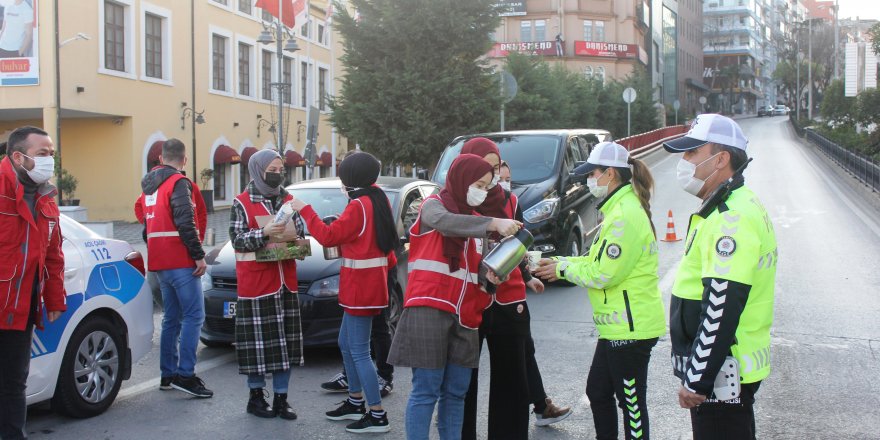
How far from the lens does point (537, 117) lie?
101 feet

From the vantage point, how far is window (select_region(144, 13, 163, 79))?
2875cm

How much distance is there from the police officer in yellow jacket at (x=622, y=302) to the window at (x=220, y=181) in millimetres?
30452

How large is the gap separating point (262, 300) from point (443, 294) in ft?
6.46

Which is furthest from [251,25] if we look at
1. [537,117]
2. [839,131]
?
[839,131]

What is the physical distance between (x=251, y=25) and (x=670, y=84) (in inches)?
2692

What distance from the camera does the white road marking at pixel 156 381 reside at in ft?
21.8

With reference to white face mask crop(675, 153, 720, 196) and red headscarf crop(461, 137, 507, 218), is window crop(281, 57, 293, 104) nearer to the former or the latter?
red headscarf crop(461, 137, 507, 218)

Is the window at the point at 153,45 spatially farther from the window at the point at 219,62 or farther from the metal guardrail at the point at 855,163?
the metal guardrail at the point at 855,163

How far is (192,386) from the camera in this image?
650cm

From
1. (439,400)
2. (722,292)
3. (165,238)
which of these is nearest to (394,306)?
(165,238)

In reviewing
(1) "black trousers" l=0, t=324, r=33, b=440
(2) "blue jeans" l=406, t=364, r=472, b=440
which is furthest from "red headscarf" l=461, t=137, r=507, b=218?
(1) "black trousers" l=0, t=324, r=33, b=440

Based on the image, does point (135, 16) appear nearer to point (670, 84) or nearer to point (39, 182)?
point (39, 182)

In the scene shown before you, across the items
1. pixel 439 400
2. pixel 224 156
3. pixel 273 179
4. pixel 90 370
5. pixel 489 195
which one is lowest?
pixel 90 370

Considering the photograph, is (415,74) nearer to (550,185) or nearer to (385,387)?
(550,185)
